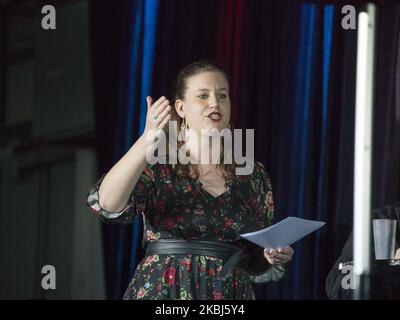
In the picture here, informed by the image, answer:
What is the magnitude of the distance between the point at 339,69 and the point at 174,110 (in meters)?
1.26

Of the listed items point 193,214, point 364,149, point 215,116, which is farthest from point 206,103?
point 364,149

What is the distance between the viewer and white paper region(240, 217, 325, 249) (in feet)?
7.54

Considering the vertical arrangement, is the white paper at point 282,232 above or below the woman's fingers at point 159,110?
below

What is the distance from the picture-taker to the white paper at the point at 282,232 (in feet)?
7.54

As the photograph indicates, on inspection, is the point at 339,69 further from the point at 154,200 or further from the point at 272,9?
the point at 154,200

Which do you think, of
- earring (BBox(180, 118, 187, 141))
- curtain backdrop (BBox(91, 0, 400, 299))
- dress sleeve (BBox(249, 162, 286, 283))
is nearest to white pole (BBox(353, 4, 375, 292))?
dress sleeve (BBox(249, 162, 286, 283))

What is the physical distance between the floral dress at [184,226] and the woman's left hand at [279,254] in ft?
0.31

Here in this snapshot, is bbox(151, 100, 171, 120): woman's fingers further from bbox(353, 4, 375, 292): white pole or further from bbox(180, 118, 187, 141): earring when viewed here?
bbox(353, 4, 375, 292): white pole

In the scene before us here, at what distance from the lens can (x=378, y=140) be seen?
3.79m

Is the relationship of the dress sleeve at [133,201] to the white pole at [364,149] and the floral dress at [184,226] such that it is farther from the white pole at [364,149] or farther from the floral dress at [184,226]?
the white pole at [364,149]

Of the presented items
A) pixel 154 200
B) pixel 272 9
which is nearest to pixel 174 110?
pixel 154 200

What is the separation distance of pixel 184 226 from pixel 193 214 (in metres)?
0.05
